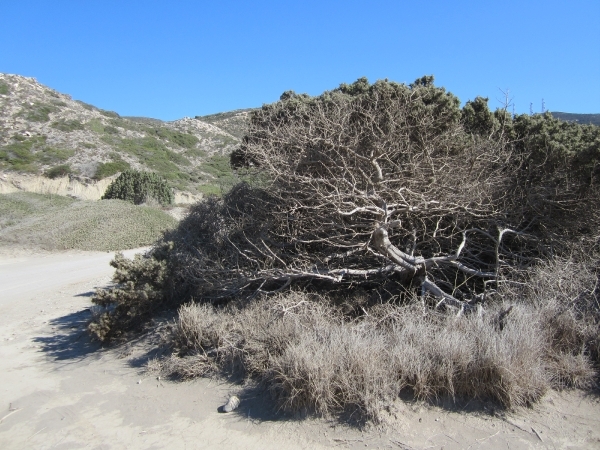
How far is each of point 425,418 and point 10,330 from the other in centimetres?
694

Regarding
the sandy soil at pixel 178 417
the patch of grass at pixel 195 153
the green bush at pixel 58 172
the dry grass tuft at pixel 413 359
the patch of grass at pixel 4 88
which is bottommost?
the sandy soil at pixel 178 417

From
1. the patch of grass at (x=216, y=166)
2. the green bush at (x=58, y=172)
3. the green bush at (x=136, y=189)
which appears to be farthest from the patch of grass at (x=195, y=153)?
the green bush at (x=136, y=189)

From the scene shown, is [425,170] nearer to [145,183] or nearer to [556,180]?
[556,180]

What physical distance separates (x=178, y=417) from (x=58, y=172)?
1112 inches

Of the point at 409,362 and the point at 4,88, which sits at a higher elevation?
the point at 4,88

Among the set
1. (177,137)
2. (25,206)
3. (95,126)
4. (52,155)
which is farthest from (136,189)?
(177,137)

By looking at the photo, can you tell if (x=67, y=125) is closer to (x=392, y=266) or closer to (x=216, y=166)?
(x=216, y=166)

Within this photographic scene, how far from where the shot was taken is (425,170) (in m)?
6.54

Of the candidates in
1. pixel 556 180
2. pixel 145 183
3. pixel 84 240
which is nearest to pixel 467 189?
pixel 556 180

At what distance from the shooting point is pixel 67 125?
121 feet

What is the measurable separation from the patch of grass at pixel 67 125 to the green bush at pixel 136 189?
14.2 metres

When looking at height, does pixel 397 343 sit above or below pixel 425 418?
above

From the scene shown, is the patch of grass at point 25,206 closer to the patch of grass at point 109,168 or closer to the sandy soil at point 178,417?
the patch of grass at point 109,168

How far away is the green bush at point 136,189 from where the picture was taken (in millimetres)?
24797
